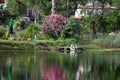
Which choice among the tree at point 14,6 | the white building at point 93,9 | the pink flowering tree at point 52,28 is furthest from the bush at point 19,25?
the tree at point 14,6

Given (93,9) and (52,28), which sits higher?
(93,9)

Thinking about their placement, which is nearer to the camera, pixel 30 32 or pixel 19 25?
pixel 30 32

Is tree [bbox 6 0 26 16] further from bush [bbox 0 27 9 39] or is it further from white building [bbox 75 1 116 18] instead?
bush [bbox 0 27 9 39]

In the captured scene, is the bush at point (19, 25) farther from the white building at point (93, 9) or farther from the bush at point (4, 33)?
the white building at point (93, 9)

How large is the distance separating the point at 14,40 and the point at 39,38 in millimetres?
3043

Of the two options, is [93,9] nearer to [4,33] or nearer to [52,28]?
[52,28]

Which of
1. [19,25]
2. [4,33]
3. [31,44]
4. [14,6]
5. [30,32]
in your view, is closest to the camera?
[31,44]

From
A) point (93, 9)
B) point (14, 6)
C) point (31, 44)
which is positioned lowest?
point (31, 44)

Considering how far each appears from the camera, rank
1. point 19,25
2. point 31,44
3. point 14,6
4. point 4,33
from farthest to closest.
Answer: point 14,6 < point 19,25 < point 4,33 < point 31,44

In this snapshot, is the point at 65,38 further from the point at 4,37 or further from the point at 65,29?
the point at 4,37

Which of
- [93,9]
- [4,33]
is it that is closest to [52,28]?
[4,33]

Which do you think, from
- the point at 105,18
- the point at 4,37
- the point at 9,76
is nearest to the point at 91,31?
the point at 105,18

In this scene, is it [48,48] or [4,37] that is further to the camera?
[4,37]

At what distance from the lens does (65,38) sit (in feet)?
145
